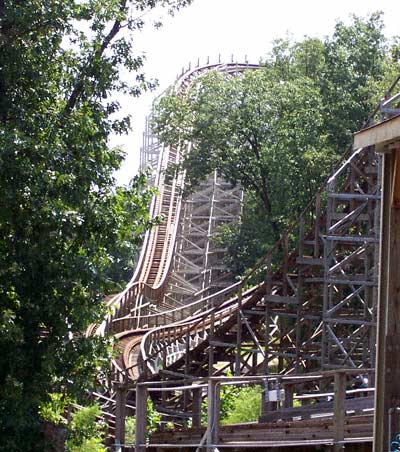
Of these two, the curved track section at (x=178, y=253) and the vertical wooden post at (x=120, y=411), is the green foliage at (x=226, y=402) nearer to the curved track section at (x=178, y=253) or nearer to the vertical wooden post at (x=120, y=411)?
the vertical wooden post at (x=120, y=411)

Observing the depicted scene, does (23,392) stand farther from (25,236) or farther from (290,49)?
(290,49)

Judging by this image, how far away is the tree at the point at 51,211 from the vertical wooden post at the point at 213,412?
9.89ft

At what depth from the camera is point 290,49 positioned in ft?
122

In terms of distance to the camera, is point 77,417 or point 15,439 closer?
point 15,439

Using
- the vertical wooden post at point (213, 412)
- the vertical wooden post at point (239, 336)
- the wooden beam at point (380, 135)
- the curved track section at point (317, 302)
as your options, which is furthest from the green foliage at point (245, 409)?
the wooden beam at point (380, 135)

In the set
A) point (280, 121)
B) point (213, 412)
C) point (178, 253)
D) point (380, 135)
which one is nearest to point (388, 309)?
point (380, 135)

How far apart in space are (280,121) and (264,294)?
9.85m

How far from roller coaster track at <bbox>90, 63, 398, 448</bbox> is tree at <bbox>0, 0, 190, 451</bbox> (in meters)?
1.21

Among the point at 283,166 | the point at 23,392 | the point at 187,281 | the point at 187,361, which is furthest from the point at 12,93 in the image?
the point at 187,281

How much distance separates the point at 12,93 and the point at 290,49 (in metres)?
23.4

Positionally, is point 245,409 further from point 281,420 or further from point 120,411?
point 281,420

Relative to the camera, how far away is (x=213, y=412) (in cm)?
1089

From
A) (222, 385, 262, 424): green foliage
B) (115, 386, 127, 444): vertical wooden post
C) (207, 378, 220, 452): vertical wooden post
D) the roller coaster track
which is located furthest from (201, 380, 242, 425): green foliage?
(207, 378, 220, 452): vertical wooden post

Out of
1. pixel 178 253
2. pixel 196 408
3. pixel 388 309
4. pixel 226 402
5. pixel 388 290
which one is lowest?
pixel 196 408
